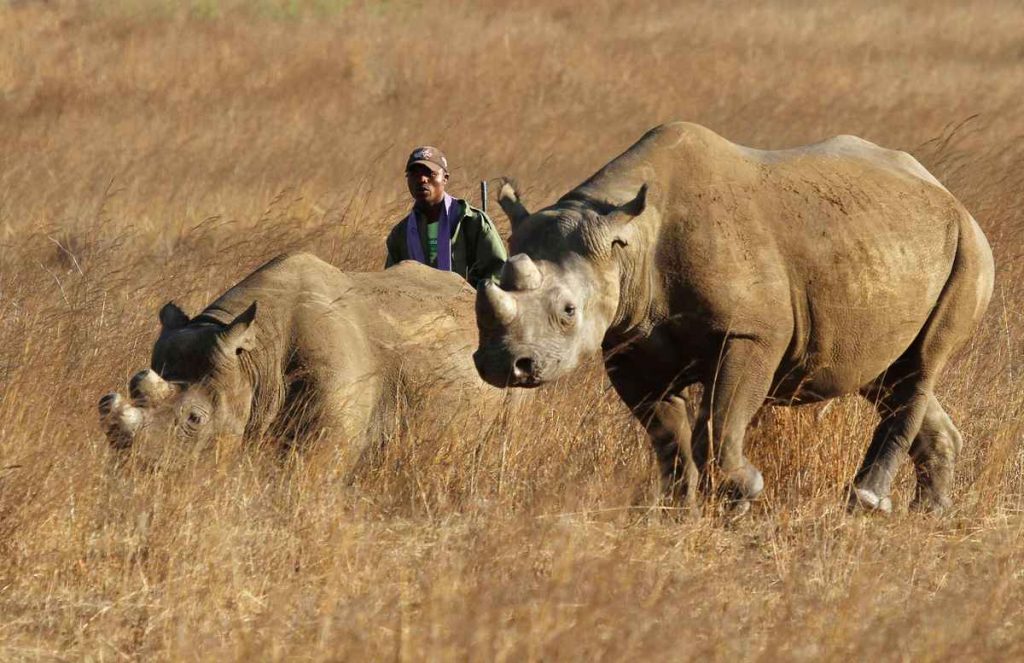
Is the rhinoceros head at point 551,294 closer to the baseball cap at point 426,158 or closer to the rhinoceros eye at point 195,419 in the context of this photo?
the rhinoceros eye at point 195,419

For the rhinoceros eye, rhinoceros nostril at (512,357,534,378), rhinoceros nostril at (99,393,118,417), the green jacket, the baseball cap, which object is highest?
rhinoceros nostril at (512,357,534,378)

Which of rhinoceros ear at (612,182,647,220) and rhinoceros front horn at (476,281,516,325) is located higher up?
rhinoceros ear at (612,182,647,220)

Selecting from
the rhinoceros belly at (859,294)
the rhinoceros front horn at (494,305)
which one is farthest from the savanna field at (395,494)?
the rhinoceros front horn at (494,305)

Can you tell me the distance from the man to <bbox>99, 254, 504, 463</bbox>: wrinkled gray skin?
2.75ft

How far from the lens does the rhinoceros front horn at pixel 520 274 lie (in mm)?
5348

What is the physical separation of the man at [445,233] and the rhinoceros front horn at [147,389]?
213cm

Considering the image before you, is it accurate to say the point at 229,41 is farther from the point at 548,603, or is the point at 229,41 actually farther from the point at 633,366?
the point at 548,603

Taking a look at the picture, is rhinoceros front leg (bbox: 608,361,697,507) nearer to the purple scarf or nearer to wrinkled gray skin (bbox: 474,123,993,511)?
Result: wrinkled gray skin (bbox: 474,123,993,511)

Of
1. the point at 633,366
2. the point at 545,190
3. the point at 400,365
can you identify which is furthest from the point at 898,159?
the point at 545,190

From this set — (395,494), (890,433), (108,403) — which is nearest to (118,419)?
(108,403)

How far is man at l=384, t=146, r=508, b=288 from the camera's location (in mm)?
8508

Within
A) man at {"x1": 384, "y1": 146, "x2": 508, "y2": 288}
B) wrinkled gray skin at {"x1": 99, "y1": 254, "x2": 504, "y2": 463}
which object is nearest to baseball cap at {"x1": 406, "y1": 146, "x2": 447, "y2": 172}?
man at {"x1": 384, "y1": 146, "x2": 508, "y2": 288}

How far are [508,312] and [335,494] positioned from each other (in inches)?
50.3

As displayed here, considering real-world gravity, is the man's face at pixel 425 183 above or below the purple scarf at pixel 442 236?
above
